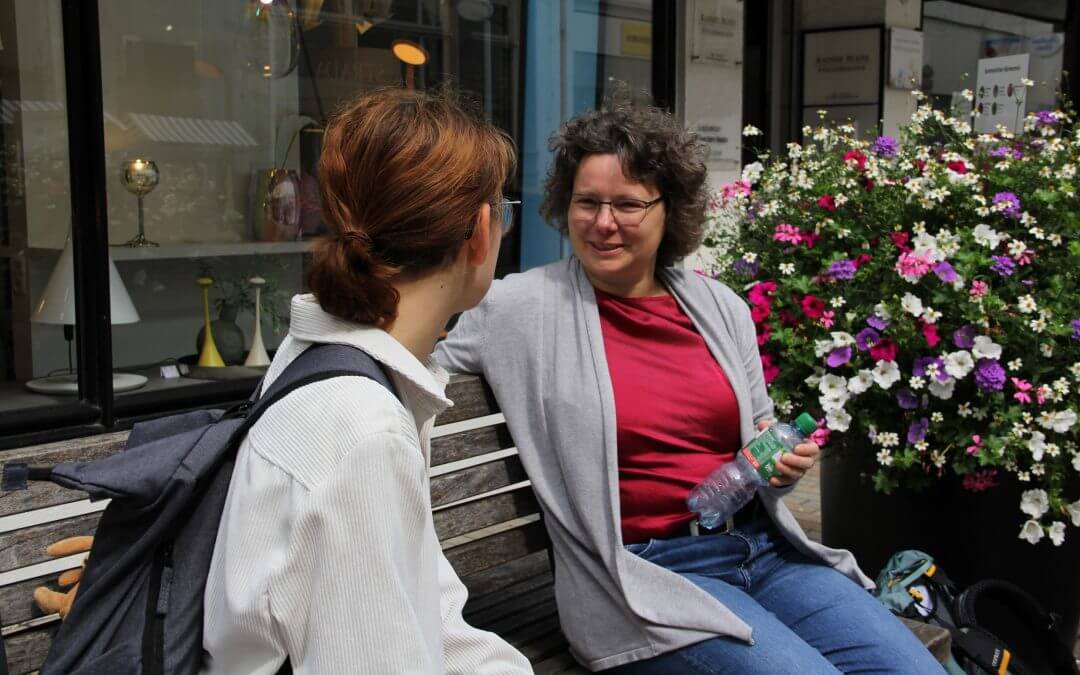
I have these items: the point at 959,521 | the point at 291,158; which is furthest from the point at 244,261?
the point at 959,521

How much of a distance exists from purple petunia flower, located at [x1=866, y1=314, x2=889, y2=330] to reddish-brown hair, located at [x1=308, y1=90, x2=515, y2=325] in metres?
2.20

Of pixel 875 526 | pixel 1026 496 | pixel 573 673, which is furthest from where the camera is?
pixel 875 526

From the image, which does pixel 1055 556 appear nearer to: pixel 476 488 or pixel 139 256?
pixel 476 488

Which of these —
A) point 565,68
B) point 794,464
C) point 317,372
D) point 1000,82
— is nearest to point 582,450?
point 794,464

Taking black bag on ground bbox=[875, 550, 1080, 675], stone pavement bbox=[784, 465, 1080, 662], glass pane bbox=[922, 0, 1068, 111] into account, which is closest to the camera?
black bag on ground bbox=[875, 550, 1080, 675]

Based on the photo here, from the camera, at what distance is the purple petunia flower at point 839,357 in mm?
3605

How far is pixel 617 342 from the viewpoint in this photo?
9.43 feet

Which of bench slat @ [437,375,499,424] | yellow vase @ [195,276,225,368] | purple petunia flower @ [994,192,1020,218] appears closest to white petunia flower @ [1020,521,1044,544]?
purple petunia flower @ [994,192,1020,218]

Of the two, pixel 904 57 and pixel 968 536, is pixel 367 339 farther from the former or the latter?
pixel 904 57

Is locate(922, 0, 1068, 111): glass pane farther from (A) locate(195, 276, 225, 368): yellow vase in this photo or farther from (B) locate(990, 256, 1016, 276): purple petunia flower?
(A) locate(195, 276, 225, 368): yellow vase

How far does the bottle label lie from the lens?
2.69 m

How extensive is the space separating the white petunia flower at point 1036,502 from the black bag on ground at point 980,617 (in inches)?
11.0

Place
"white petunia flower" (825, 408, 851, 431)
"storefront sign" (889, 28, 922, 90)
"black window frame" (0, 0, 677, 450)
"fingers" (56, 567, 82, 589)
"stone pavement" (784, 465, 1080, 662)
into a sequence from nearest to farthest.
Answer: "fingers" (56, 567, 82, 589) → "white petunia flower" (825, 408, 851, 431) → "black window frame" (0, 0, 677, 450) → "stone pavement" (784, 465, 1080, 662) → "storefront sign" (889, 28, 922, 90)

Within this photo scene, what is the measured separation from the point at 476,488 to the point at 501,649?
991mm
